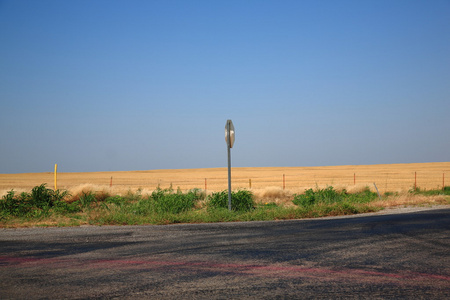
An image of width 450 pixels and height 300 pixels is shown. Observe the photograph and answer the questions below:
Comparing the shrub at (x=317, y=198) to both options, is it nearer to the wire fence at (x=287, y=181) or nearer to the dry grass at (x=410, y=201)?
the dry grass at (x=410, y=201)

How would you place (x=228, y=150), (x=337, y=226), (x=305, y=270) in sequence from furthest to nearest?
(x=228, y=150), (x=337, y=226), (x=305, y=270)

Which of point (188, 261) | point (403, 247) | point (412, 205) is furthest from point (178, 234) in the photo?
point (412, 205)

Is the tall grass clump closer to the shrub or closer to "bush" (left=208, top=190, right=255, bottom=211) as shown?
the shrub

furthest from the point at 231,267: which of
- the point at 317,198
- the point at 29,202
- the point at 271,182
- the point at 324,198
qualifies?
the point at 271,182

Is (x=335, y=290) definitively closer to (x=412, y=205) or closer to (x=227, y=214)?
(x=227, y=214)

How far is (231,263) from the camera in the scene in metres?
5.70

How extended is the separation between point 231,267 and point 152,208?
7955mm

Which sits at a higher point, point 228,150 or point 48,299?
point 228,150

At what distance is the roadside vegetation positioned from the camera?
36.7 ft

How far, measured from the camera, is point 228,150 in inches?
494

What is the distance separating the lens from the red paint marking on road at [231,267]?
4.95 meters

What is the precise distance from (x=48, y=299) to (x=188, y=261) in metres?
2.28

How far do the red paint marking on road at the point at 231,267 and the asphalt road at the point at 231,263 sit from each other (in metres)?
0.02

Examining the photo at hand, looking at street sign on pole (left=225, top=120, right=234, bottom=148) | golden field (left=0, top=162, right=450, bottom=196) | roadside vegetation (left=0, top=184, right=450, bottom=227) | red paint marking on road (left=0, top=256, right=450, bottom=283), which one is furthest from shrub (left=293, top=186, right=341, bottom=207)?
red paint marking on road (left=0, top=256, right=450, bottom=283)
